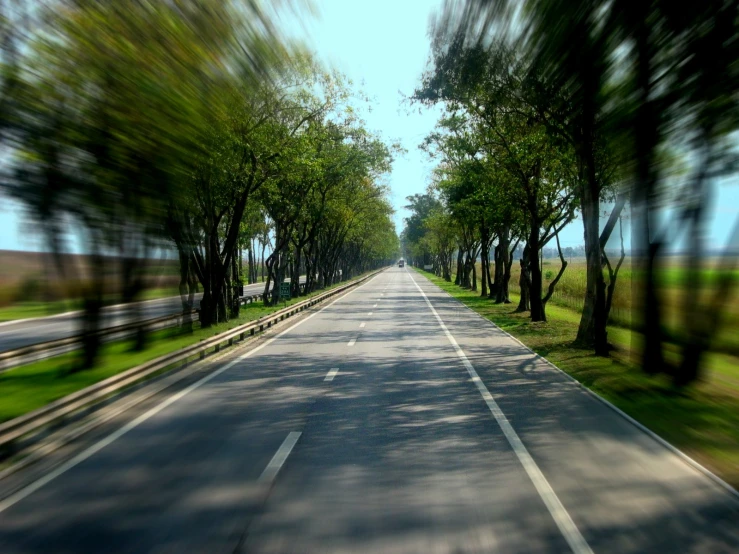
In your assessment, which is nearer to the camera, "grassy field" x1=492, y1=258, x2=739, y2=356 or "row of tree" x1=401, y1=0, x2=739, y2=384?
"row of tree" x1=401, y1=0, x2=739, y2=384

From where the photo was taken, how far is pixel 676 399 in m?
11.7

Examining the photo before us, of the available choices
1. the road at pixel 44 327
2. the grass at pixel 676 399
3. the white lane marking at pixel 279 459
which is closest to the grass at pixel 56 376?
the road at pixel 44 327

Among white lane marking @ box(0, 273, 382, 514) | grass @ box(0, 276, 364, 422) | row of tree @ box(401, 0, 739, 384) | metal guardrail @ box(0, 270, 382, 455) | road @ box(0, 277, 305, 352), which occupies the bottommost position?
road @ box(0, 277, 305, 352)

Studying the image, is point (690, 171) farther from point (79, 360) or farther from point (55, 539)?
point (79, 360)

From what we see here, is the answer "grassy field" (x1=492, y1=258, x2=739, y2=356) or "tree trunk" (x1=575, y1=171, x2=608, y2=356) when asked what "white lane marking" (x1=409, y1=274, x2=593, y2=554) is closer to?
"grassy field" (x1=492, y1=258, x2=739, y2=356)

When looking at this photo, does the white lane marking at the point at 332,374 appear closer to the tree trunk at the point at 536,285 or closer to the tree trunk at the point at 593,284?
the tree trunk at the point at 593,284

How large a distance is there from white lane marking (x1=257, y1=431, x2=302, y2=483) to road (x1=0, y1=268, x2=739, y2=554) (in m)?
0.04

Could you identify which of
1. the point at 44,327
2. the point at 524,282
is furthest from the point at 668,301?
the point at 44,327

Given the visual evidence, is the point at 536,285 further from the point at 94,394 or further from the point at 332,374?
the point at 94,394

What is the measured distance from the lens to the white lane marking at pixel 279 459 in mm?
7051

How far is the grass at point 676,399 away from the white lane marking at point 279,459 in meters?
4.50

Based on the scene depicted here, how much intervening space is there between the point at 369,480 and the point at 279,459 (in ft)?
4.12

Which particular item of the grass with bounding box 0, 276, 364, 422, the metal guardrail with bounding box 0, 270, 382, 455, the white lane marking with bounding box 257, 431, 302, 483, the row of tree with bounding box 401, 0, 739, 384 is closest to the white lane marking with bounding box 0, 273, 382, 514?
the metal guardrail with bounding box 0, 270, 382, 455

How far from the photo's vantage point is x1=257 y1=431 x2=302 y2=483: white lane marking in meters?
7.05
